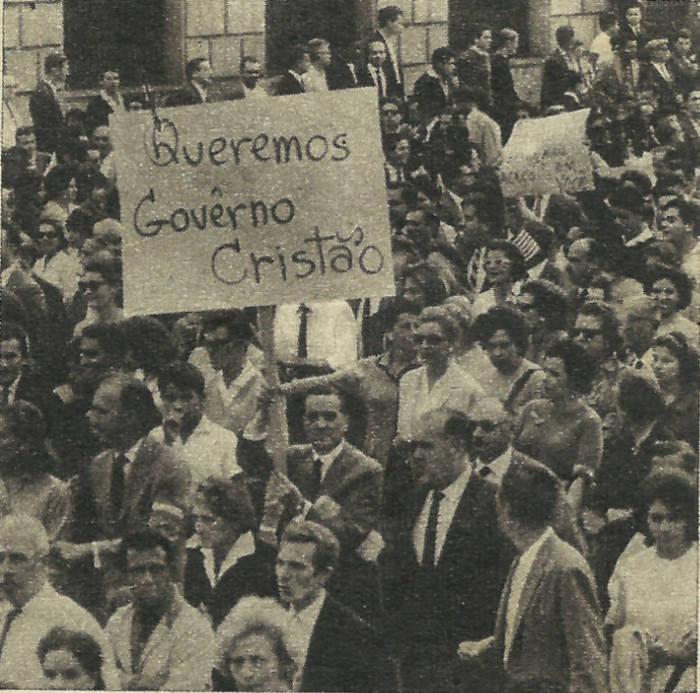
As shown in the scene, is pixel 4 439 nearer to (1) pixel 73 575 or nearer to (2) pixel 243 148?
(1) pixel 73 575

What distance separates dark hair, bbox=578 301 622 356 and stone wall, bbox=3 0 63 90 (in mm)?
741

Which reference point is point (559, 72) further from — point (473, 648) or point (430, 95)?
point (473, 648)

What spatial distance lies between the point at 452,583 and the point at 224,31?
73cm

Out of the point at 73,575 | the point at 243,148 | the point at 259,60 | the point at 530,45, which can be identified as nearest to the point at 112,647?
the point at 73,575

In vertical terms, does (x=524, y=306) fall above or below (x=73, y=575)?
above

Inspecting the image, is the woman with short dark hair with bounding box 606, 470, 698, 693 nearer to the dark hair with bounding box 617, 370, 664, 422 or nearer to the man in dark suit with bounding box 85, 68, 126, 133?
the dark hair with bounding box 617, 370, 664, 422

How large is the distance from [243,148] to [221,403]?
31 cm

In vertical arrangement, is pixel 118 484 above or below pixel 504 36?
below

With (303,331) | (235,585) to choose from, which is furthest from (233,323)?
(235,585)

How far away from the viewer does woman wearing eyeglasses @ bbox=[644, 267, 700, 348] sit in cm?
136

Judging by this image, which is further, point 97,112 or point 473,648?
point 97,112

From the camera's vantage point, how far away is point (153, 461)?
1403 millimetres

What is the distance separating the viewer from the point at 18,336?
4.71 ft

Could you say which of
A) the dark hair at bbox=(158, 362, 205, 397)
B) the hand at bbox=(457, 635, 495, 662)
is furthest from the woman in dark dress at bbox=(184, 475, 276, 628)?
the hand at bbox=(457, 635, 495, 662)
